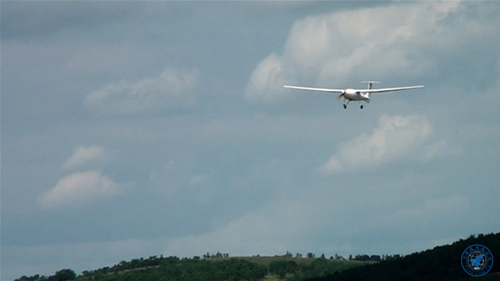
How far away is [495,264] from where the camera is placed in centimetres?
16050

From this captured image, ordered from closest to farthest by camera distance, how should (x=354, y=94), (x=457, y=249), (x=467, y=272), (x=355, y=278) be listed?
(x=467, y=272) → (x=354, y=94) → (x=457, y=249) → (x=355, y=278)

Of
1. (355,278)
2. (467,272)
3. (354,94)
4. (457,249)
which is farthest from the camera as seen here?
(355,278)

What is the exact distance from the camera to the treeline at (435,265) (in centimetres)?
16725

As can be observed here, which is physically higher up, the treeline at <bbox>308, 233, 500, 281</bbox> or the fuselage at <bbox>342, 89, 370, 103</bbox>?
the fuselage at <bbox>342, 89, 370, 103</bbox>

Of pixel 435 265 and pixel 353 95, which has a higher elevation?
pixel 353 95

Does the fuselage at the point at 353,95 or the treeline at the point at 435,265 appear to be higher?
the fuselage at the point at 353,95

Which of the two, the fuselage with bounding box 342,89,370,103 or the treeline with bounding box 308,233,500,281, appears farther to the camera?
the fuselage with bounding box 342,89,370,103

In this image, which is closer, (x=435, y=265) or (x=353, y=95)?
(x=353, y=95)

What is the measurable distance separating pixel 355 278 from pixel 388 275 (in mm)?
12401

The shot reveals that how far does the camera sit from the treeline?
167250mm

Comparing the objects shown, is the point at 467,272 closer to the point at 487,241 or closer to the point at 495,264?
the point at 495,264

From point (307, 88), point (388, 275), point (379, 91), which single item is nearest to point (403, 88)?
point (379, 91)

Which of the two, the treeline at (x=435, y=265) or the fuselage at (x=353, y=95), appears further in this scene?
the fuselage at (x=353, y=95)

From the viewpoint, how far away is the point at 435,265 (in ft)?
583
